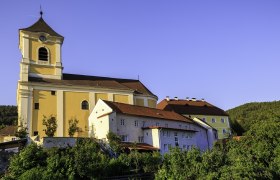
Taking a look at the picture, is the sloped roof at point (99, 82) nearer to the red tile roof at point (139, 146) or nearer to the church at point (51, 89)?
the church at point (51, 89)

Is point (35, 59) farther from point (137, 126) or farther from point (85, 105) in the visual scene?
point (137, 126)

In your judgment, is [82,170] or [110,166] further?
[110,166]

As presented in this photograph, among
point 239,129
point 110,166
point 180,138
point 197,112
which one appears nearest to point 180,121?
point 180,138

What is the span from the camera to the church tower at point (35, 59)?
46.6 m

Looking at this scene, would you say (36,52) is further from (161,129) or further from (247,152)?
(247,152)

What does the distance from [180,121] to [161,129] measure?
879 cm

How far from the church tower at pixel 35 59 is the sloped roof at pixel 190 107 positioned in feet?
82.5

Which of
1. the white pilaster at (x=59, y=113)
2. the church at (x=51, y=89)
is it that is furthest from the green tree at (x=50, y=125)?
the church at (x=51, y=89)

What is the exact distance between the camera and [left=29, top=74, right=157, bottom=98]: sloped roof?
164 feet

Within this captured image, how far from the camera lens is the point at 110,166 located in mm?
31844

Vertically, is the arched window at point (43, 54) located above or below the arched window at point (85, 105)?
above

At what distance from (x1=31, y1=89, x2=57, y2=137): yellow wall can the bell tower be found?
322cm

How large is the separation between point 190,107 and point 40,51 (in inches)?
1276

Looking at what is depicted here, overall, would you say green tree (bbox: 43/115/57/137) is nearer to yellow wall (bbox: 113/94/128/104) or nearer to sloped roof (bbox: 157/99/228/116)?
yellow wall (bbox: 113/94/128/104)
